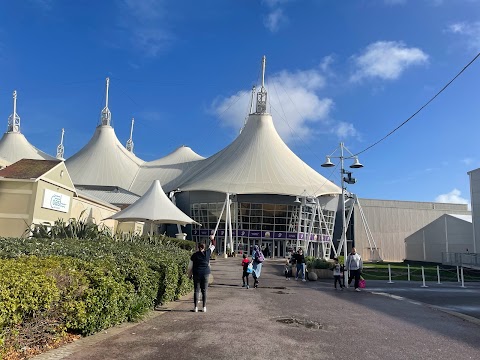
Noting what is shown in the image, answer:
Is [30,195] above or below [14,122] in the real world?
below

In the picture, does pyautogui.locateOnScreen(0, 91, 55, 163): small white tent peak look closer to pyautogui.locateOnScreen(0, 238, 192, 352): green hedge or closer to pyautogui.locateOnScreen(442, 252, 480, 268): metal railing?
pyautogui.locateOnScreen(442, 252, 480, 268): metal railing

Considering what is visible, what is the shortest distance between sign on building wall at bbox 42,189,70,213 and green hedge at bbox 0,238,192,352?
1296 cm

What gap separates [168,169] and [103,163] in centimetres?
959

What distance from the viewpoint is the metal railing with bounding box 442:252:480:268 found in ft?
96.8

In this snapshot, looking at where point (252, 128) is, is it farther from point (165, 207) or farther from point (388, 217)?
point (165, 207)

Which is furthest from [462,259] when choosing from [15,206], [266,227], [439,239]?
[15,206]

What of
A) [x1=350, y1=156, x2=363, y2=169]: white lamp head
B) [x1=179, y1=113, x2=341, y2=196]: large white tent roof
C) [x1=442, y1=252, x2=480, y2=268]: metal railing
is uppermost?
[x1=179, y1=113, x2=341, y2=196]: large white tent roof

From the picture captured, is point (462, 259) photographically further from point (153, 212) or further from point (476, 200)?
point (153, 212)

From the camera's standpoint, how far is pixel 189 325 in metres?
7.08

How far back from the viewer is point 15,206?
18.8 meters

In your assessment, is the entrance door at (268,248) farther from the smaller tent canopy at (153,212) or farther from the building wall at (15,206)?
the building wall at (15,206)

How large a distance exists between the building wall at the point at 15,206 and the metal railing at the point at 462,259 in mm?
28742

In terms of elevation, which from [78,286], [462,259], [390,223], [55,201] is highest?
[390,223]

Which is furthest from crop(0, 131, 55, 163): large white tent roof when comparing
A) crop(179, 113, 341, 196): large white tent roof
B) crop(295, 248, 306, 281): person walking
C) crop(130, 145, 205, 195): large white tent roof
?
crop(295, 248, 306, 281): person walking
